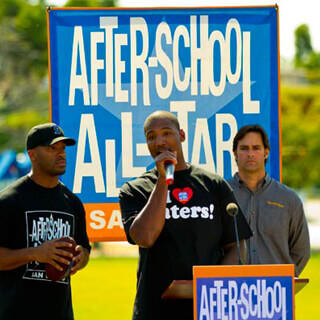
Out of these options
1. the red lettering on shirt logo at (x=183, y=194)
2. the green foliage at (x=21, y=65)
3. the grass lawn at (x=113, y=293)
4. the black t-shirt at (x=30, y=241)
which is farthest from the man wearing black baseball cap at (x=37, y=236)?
the green foliage at (x=21, y=65)

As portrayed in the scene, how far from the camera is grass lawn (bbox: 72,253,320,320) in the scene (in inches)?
576

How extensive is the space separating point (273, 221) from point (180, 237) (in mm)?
1026

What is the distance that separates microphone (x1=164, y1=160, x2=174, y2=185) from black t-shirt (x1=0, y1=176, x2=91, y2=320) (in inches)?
34.9

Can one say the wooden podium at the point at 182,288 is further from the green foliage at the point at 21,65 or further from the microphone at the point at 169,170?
the green foliage at the point at 21,65

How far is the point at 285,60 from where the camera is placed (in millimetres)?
89688

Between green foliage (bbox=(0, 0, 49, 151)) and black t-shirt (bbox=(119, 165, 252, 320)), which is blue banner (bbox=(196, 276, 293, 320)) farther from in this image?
green foliage (bbox=(0, 0, 49, 151))

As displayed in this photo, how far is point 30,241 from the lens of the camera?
17.9 feet

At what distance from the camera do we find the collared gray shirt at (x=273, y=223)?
602cm

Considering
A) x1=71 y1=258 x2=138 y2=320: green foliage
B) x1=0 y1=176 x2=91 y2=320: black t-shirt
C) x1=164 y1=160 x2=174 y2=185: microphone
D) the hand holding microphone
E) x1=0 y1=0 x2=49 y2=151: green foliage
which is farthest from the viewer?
x1=0 y1=0 x2=49 y2=151: green foliage

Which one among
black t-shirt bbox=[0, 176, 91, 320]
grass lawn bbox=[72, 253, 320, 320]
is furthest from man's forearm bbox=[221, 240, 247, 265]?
grass lawn bbox=[72, 253, 320, 320]

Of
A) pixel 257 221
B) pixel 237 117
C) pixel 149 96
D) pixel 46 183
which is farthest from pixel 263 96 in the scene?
pixel 46 183

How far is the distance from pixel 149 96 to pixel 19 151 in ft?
164

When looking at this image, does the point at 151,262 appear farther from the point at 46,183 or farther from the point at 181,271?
the point at 46,183

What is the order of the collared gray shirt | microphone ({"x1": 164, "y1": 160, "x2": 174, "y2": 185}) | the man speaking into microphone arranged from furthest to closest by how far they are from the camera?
the collared gray shirt
the man speaking into microphone
microphone ({"x1": 164, "y1": 160, "x2": 174, "y2": 185})
